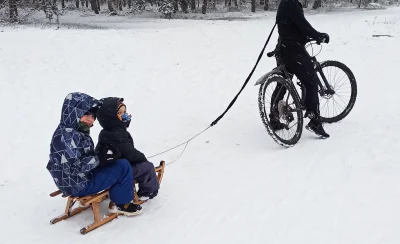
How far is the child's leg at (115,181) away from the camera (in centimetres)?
401

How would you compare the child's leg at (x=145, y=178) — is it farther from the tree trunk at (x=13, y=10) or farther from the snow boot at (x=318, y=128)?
the tree trunk at (x=13, y=10)

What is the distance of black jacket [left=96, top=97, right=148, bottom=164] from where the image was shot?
4145 millimetres

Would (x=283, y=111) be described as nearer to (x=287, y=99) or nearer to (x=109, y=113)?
(x=287, y=99)

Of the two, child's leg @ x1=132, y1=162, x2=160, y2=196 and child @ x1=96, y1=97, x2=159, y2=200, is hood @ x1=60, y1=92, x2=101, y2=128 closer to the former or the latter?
child @ x1=96, y1=97, x2=159, y2=200

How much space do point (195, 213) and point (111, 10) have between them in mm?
36942

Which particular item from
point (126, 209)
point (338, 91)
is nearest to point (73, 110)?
point (126, 209)

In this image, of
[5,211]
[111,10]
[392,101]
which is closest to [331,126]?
[392,101]

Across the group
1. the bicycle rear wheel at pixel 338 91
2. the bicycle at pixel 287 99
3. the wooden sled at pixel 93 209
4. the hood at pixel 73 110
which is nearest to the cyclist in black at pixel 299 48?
the bicycle at pixel 287 99

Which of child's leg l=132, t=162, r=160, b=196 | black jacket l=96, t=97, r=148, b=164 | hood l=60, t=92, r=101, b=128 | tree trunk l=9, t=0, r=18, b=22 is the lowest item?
child's leg l=132, t=162, r=160, b=196

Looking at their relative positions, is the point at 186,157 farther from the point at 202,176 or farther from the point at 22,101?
the point at 22,101

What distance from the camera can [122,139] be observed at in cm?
427

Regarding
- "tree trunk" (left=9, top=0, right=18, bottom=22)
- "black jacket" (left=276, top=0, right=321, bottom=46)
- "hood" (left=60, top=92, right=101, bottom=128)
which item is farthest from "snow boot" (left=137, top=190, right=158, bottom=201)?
"tree trunk" (left=9, top=0, right=18, bottom=22)

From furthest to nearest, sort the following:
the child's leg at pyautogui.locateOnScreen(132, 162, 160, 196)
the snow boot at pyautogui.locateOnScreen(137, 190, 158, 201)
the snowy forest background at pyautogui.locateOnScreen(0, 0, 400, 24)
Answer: the snowy forest background at pyautogui.locateOnScreen(0, 0, 400, 24), the snow boot at pyautogui.locateOnScreen(137, 190, 158, 201), the child's leg at pyautogui.locateOnScreen(132, 162, 160, 196)

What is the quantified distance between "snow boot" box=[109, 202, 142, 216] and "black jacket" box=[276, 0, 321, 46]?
3.09m
